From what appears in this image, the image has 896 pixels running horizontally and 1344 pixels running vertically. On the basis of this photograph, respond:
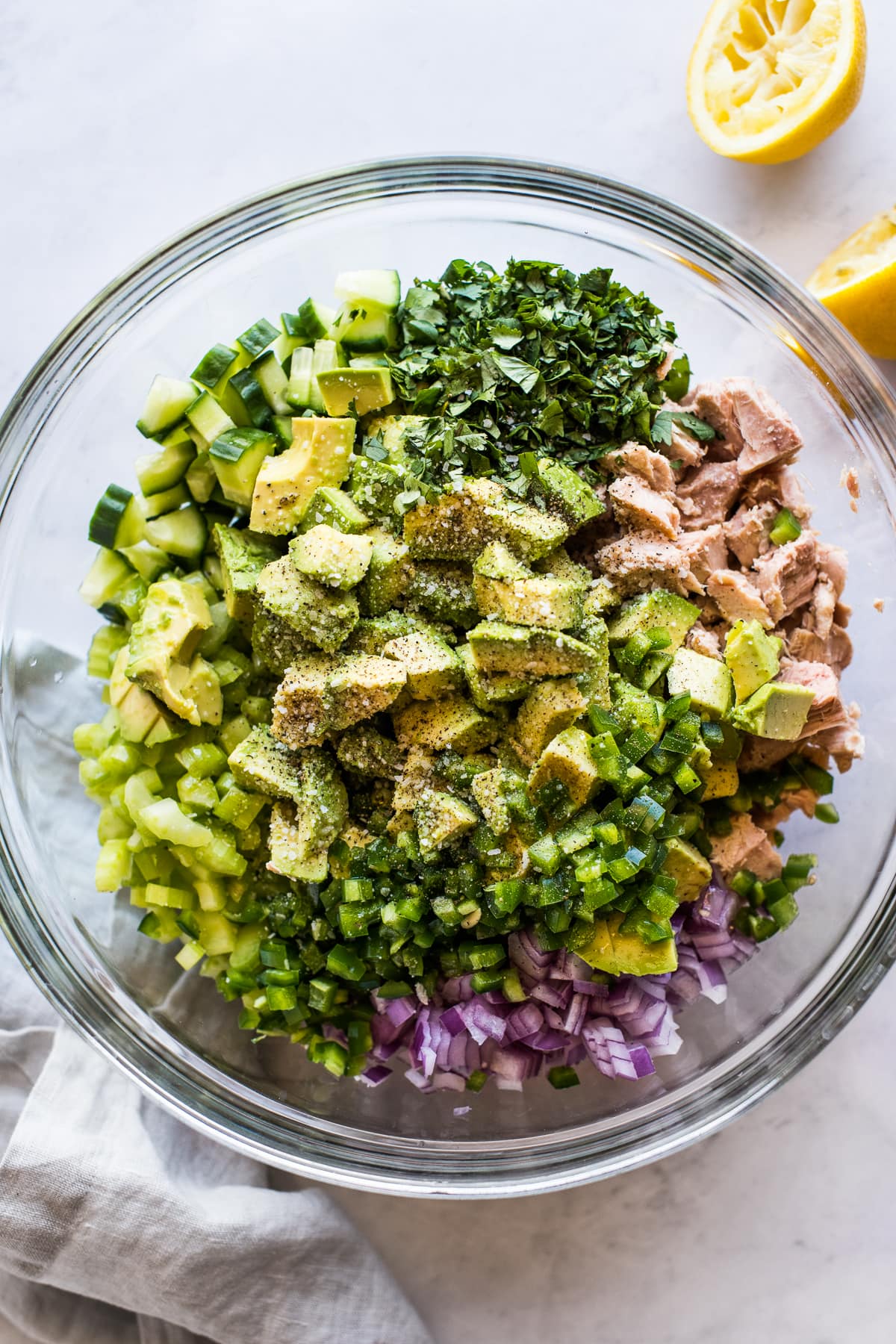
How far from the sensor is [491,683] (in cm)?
183

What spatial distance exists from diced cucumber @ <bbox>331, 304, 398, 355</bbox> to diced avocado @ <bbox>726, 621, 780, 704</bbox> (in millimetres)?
902

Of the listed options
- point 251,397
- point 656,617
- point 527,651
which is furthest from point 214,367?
point 656,617

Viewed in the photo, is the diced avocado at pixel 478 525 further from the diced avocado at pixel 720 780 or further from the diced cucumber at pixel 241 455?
the diced avocado at pixel 720 780

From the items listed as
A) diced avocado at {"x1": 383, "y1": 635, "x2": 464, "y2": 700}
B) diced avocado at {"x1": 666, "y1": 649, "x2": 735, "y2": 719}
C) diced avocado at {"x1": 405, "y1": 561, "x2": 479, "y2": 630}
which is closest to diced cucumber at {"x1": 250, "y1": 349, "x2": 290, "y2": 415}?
diced avocado at {"x1": 405, "y1": 561, "x2": 479, "y2": 630}

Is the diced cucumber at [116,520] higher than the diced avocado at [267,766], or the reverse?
the diced cucumber at [116,520]

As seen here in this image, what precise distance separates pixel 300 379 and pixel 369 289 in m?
0.23

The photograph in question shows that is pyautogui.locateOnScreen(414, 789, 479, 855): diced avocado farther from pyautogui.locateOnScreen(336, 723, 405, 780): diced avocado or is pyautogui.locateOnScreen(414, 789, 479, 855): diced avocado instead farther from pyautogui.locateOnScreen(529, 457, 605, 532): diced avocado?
pyautogui.locateOnScreen(529, 457, 605, 532): diced avocado

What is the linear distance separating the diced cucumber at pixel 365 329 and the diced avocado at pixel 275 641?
22.7 inches

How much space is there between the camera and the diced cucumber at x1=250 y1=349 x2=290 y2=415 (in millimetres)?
2039

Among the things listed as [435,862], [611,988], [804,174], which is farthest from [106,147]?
[611,988]

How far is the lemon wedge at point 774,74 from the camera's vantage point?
220 centimetres

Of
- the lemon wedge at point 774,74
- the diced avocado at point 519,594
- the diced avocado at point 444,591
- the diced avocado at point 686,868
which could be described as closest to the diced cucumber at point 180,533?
the diced avocado at point 444,591

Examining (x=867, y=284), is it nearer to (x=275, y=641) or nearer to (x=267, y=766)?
(x=275, y=641)

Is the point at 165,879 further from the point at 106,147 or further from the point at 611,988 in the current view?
the point at 106,147
